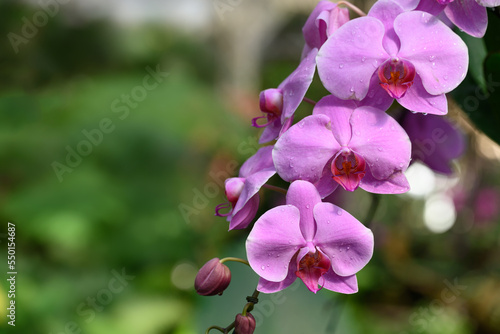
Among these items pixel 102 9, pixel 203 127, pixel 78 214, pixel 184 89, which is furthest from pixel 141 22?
pixel 78 214

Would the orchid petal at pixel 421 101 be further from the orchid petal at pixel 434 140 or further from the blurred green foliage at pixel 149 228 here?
the blurred green foliage at pixel 149 228

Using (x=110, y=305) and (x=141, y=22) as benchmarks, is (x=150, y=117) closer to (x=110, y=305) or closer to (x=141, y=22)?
(x=110, y=305)

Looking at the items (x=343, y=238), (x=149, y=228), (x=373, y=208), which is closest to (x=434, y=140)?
(x=373, y=208)

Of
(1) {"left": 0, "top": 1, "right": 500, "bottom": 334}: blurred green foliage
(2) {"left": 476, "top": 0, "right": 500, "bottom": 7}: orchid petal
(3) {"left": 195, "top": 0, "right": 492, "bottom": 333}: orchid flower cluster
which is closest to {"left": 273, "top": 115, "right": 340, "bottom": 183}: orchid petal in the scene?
(3) {"left": 195, "top": 0, "right": 492, "bottom": 333}: orchid flower cluster

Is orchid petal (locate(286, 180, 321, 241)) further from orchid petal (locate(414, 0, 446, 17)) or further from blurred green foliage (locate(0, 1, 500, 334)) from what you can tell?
blurred green foliage (locate(0, 1, 500, 334))

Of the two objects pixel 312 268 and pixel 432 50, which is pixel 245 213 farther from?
pixel 432 50

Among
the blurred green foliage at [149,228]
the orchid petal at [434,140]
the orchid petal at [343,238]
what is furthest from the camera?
the blurred green foliage at [149,228]

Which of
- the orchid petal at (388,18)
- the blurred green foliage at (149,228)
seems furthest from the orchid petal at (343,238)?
the blurred green foliage at (149,228)
